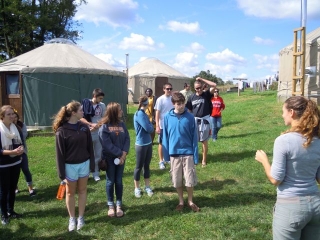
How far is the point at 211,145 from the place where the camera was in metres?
8.27

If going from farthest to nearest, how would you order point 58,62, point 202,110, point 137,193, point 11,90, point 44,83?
point 58,62 → point 11,90 → point 44,83 → point 202,110 → point 137,193

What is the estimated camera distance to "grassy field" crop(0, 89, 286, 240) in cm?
371

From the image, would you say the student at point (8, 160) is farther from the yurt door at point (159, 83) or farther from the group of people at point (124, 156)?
the yurt door at point (159, 83)

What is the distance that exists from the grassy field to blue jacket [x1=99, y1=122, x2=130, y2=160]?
34.6 inches

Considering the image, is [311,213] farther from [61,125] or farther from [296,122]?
[61,125]

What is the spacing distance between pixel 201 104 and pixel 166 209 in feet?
8.25

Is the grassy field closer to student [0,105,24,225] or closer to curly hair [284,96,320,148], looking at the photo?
student [0,105,24,225]

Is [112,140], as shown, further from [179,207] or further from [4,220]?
[4,220]

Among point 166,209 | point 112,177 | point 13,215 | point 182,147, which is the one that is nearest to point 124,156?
point 112,177

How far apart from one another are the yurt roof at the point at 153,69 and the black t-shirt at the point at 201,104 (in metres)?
17.1

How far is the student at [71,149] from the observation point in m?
3.70

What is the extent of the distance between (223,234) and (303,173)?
1.65 meters

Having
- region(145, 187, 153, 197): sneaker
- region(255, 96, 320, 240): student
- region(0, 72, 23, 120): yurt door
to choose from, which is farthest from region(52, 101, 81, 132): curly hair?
region(0, 72, 23, 120): yurt door

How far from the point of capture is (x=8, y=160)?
4109mm
